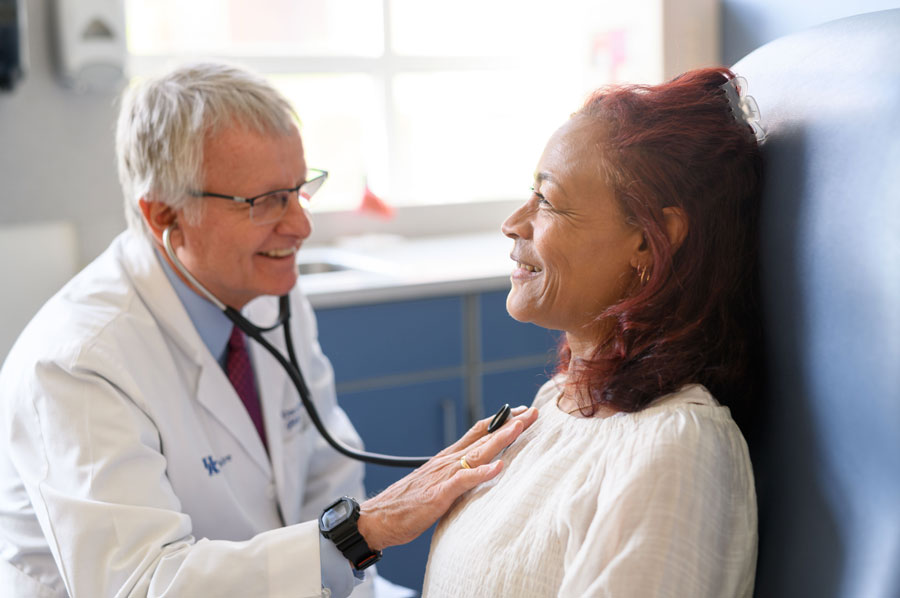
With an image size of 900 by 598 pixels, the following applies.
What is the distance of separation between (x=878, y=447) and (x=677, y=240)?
29cm

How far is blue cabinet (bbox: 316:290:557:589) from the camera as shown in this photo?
2.15 metres

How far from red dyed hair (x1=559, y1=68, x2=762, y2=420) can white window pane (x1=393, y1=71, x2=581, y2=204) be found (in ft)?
6.47

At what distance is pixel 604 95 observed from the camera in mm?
1033

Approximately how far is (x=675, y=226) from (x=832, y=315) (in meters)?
0.19

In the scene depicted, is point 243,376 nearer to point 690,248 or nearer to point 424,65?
point 690,248

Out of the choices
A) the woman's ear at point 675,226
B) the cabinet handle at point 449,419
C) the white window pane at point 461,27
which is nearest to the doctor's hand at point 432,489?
the woman's ear at point 675,226

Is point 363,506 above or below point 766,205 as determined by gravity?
below

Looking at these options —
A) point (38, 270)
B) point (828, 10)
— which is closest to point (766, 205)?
point (828, 10)

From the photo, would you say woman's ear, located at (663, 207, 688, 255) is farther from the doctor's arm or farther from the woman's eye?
the doctor's arm

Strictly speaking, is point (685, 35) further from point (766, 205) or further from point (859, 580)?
point (859, 580)

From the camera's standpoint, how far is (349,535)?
111 cm

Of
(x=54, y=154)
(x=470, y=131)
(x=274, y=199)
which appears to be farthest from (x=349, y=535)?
(x=470, y=131)

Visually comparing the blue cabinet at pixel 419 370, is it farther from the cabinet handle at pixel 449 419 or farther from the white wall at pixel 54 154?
the white wall at pixel 54 154

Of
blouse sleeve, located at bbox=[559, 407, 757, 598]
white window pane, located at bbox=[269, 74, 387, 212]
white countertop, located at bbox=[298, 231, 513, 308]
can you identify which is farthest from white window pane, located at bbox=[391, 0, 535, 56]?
blouse sleeve, located at bbox=[559, 407, 757, 598]
